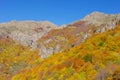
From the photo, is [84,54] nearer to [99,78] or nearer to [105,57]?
[105,57]

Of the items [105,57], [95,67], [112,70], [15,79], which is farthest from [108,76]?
[15,79]

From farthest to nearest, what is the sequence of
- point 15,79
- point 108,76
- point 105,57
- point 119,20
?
1. point 119,20
2. point 15,79
3. point 105,57
4. point 108,76

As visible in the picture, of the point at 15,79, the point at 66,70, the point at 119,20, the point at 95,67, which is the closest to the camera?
the point at 95,67

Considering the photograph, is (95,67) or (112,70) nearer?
(112,70)

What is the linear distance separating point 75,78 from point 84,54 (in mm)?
21519

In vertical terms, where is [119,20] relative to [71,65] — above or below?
above

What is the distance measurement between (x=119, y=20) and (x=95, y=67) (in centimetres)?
9089

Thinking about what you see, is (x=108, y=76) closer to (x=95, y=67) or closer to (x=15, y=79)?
(x=95, y=67)

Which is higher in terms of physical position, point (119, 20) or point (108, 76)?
point (119, 20)

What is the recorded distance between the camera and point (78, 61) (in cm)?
9731

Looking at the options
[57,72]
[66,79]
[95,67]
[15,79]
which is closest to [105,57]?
[95,67]

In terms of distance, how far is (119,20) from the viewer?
16475cm

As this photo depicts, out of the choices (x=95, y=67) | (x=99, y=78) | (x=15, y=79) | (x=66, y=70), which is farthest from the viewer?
(x=15, y=79)

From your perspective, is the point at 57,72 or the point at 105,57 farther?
the point at 57,72
